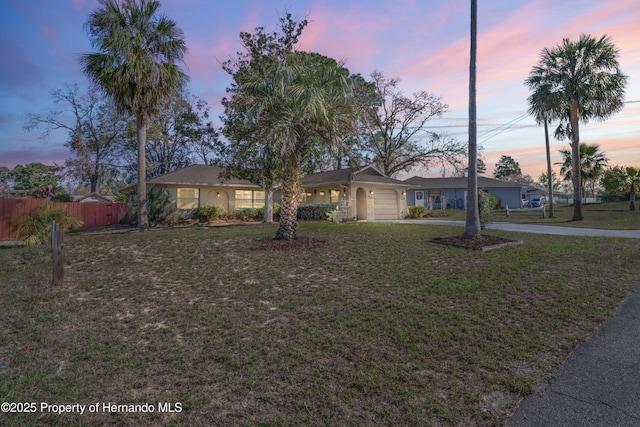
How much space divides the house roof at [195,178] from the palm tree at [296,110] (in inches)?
414

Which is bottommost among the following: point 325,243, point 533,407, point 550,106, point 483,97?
point 533,407

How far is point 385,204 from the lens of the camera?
2284 cm

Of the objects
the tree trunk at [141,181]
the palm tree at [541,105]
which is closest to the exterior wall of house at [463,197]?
the palm tree at [541,105]

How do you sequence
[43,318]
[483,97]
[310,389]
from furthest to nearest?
[483,97] < [43,318] < [310,389]

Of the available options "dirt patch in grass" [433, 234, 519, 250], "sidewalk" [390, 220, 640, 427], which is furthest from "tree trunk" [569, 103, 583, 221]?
"sidewalk" [390, 220, 640, 427]

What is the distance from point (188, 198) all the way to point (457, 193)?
31322 millimetres

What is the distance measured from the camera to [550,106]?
19.5 meters

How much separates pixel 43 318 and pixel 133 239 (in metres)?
7.29

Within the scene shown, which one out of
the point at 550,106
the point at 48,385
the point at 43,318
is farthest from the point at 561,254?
the point at 550,106

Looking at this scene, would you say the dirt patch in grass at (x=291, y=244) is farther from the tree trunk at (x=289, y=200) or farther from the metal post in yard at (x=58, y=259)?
the metal post in yard at (x=58, y=259)

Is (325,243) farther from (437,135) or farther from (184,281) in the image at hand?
(437,135)

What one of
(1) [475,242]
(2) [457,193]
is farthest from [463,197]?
(1) [475,242]

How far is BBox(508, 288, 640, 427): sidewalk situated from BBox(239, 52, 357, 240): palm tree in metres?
7.60

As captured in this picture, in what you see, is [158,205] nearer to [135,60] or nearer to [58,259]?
[135,60]
